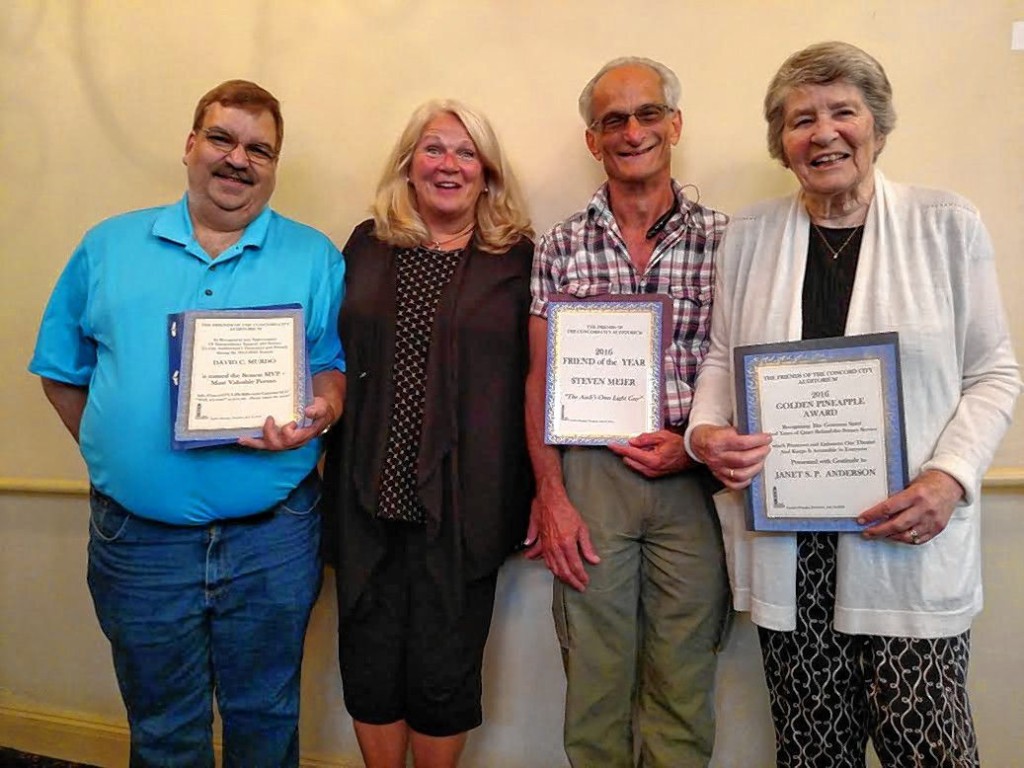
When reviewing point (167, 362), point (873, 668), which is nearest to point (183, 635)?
point (167, 362)

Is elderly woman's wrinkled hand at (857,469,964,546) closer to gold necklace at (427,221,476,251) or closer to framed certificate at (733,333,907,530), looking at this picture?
framed certificate at (733,333,907,530)

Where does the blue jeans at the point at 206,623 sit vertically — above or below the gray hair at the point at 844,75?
below

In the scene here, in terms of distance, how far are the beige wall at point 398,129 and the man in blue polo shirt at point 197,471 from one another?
0.51 m

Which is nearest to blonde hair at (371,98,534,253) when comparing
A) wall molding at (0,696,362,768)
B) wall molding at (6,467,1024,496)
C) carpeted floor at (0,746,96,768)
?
wall molding at (6,467,1024,496)

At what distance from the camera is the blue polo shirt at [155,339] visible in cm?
132

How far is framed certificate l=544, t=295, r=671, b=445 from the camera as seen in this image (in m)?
1.38

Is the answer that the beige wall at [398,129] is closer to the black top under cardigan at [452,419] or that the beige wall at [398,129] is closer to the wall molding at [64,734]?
the wall molding at [64,734]

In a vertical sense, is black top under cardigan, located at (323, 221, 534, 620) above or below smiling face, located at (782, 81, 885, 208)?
below

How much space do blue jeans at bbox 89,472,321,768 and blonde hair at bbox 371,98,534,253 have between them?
0.62m

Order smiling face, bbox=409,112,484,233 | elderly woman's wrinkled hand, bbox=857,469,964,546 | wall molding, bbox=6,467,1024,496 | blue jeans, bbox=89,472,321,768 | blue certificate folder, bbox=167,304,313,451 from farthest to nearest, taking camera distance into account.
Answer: wall molding, bbox=6,467,1024,496 < smiling face, bbox=409,112,484,233 < blue jeans, bbox=89,472,321,768 < blue certificate folder, bbox=167,304,313,451 < elderly woman's wrinkled hand, bbox=857,469,964,546

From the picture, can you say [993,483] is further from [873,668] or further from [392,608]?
[392,608]

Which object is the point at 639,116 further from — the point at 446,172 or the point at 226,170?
the point at 226,170

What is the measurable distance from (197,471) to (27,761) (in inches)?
61.9

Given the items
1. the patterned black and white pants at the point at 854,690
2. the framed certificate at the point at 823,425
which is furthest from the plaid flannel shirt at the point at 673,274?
the patterned black and white pants at the point at 854,690
